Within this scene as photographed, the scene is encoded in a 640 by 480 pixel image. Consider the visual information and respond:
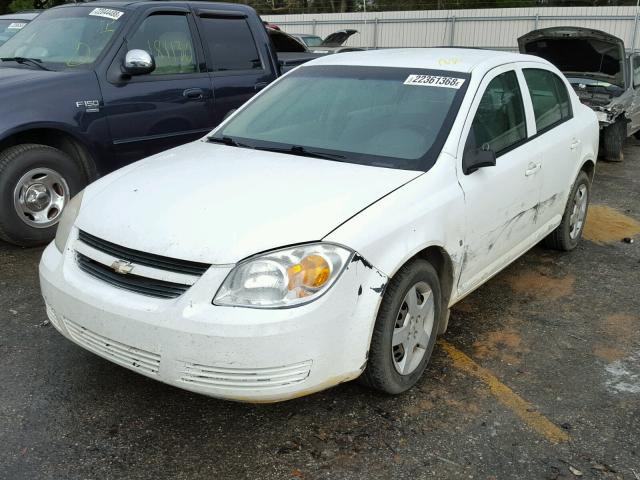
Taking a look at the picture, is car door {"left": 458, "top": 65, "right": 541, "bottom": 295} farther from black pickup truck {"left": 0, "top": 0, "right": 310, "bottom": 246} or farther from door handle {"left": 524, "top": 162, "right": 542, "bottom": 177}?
black pickup truck {"left": 0, "top": 0, "right": 310, "bottom": 246}

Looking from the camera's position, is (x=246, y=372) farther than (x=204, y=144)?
No

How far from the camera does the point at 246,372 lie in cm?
253

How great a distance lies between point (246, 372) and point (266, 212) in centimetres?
70

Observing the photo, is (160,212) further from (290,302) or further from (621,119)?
(621,119)

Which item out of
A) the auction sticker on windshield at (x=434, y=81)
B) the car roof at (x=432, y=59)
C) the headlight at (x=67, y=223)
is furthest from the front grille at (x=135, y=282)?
the car roof at (x=432, y=59)

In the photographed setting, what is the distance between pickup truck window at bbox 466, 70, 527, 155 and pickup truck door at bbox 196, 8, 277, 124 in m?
2.87

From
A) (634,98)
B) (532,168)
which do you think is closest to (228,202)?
(532,168)

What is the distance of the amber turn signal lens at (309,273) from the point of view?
8.42 ft

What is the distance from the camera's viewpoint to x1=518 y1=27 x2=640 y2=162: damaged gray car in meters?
8.69

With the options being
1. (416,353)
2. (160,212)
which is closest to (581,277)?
(416,353)

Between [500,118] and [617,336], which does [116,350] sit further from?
[617,336]

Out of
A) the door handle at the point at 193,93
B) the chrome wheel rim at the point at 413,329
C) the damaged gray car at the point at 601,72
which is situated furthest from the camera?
the damaged gray car at the point at 601,72

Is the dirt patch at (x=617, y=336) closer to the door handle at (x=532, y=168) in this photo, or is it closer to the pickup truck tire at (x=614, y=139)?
the door handle at (x=532, y=168)

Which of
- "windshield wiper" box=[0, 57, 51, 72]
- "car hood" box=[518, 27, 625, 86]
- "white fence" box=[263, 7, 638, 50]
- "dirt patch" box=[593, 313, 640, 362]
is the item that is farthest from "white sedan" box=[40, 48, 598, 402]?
"white fence" box=[263, 7, 638, 50]
